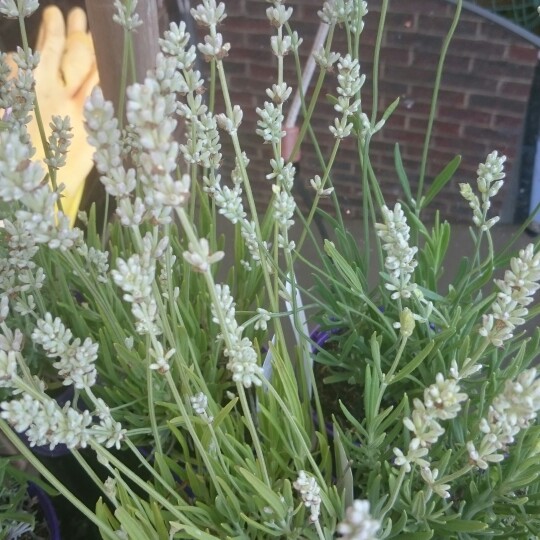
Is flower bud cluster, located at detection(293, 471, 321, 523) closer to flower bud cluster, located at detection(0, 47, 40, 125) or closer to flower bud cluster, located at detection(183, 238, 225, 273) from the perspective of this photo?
flower bud cluster, located at detection(183, 238, 225, 273)

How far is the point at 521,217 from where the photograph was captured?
1027 millimetres

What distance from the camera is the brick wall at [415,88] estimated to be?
1087mm

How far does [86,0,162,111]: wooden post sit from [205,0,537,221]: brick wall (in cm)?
43

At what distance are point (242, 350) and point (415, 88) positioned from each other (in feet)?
3.12

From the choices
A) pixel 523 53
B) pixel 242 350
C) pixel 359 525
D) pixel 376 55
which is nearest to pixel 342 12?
pixel 376 55

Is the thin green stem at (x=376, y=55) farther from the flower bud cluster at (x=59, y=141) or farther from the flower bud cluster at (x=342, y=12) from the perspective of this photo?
the flower bud cluster at (x=59, y=141)

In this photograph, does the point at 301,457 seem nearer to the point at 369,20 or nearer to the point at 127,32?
the point at 127,32

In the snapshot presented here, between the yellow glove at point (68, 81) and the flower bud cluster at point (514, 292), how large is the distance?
0.76 metres

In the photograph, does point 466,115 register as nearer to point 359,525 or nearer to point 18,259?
point 18,259

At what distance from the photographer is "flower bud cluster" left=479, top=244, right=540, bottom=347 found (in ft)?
1.10

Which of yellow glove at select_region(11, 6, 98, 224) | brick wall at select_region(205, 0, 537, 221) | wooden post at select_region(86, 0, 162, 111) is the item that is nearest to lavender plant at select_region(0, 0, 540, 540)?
wooden post at select_region(86, 0, 162, 111)

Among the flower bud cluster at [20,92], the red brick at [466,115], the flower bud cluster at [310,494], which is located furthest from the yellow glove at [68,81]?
the flower bud cluster at [310,494]

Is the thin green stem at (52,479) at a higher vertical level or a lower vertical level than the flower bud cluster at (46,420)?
lower

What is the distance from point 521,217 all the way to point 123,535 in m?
0.82
